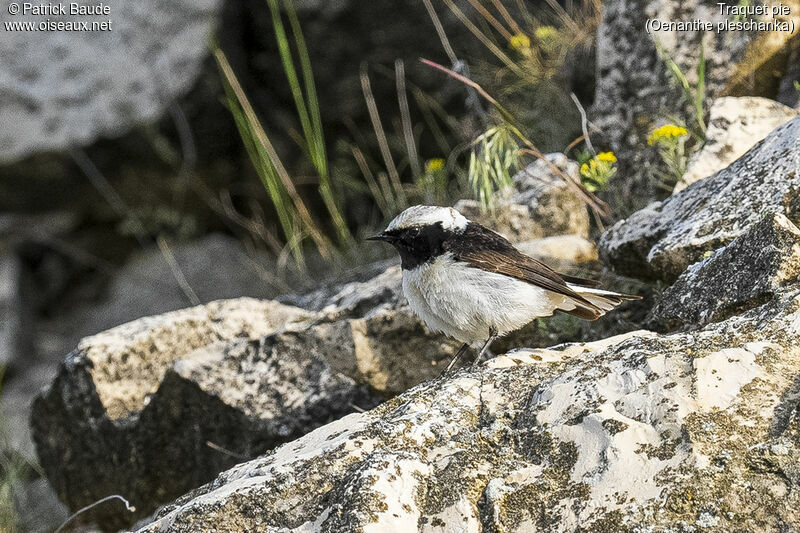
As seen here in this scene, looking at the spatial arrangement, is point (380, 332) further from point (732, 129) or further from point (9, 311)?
point (9, 311)

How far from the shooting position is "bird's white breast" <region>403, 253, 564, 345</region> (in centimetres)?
403

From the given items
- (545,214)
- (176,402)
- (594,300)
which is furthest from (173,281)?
(594,300)

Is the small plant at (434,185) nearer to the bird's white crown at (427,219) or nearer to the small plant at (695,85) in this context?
the small plant at (695,85)

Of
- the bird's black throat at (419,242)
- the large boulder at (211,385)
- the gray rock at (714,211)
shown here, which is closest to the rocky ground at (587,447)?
the gray rock at (714,211)

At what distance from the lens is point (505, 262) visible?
4.13m

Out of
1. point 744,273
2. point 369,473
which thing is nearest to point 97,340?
point 369,473

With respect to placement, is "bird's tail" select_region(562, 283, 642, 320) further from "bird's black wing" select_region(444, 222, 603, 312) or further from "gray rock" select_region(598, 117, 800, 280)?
"gray rock" select_region(598, 117, 800, 280)

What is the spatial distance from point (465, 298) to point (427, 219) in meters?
0.51

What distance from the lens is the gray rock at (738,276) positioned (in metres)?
3.23

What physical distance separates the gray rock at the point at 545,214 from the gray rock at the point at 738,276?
66.6 inches

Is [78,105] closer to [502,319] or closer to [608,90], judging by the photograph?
[608,90]

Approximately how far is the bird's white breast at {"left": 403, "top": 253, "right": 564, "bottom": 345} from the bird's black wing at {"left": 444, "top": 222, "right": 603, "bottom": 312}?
3 cm

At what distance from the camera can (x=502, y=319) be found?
4098 mm

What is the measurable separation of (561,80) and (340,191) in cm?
248
